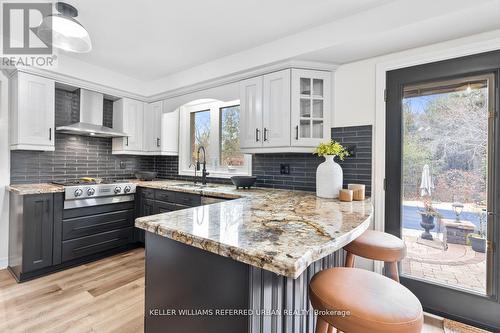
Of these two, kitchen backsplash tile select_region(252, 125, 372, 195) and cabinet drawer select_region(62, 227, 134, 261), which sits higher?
kitchen backsplash tile select_region(252, 125, 372, 195)

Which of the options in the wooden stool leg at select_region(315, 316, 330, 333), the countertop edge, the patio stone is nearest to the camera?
the countertop edge

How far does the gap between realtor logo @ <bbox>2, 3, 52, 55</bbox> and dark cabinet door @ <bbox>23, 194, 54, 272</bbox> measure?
1547mm

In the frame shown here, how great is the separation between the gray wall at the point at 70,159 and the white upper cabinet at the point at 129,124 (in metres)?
0.16

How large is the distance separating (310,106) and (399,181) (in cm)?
108

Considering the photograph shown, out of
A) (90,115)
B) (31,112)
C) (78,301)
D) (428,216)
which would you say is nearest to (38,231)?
(78,301)

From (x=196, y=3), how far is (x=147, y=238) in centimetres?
181

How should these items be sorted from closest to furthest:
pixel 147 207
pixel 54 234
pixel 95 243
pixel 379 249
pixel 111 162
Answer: pixel 379 249 → pixel 54 234 → pixel 95 243 → pixel 147 207 → pixel 111 162

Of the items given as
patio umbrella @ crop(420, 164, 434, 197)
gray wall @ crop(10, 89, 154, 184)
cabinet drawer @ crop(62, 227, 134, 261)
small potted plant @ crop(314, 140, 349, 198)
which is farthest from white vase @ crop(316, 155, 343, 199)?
gray wall @ crop(10, 89, 154, 184)

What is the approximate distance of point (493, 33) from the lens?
1782mm

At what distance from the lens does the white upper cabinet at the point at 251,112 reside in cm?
263

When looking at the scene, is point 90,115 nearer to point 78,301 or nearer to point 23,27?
point 23,27

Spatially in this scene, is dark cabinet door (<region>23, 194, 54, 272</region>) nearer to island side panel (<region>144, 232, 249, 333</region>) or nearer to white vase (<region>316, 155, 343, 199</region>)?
island side panel (<region>144, 232, 249, 333</region>)

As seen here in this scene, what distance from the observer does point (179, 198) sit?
290 centimetres

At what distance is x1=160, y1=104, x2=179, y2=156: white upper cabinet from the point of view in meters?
3.77
